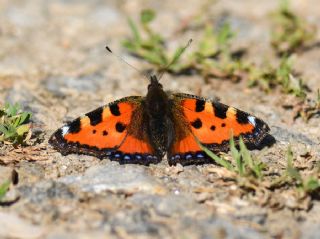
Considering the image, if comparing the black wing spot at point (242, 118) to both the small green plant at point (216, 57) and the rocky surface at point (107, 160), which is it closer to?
the rocky surface at point (107, 160)

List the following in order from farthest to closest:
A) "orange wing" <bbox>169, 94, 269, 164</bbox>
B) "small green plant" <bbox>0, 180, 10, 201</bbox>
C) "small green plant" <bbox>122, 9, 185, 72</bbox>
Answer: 1. "small green plant" <bbox>122, 9, 185, 72</bbox>
2. "orange wing" <bbox>169, 94, 269, 164</bbox>
3. "small green plant" <bbox>0, 180, 10, 201</bbox>

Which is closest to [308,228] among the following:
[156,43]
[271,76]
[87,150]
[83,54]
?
[87,150]

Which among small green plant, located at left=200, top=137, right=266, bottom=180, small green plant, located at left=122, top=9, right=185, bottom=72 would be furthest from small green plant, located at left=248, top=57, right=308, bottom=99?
small green plant, located at left=200, top=137, right=266, bottom=180

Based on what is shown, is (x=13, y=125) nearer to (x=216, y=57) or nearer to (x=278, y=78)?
(x=216, y=57)

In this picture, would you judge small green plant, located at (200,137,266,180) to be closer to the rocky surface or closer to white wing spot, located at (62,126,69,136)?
the rocky surface

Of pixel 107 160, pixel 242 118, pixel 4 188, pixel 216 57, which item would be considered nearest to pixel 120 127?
pixel 107 160

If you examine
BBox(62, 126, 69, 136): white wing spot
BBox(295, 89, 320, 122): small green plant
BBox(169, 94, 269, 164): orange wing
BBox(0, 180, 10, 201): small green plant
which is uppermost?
BBox(295, 89, 320, 122): small green plant

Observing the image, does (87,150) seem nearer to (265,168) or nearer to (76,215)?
(76,215)

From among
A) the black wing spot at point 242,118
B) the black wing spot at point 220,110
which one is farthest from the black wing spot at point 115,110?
the black wing spot at point 242,118
